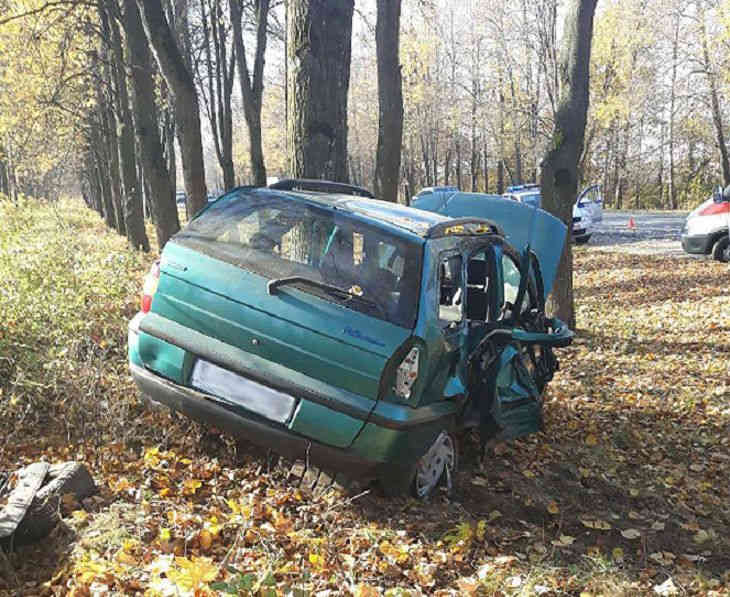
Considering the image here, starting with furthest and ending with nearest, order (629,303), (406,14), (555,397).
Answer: (406,14), (629,303), (555,397)

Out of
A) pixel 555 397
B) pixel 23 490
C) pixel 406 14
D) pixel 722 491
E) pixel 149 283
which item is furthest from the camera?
pixel 406 14

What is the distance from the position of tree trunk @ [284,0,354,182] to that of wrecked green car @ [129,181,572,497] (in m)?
1.85

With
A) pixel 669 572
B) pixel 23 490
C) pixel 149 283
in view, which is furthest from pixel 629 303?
pixel 23 490

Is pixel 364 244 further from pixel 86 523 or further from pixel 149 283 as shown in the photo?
pixel 86 523

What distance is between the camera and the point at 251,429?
151 inches

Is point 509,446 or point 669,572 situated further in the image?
point 509,446

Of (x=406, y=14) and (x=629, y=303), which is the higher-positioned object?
(x=406, y=14)

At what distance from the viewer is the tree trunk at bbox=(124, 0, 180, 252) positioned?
36.0ft

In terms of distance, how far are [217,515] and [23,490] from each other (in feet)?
3.32

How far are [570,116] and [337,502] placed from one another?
7.10m

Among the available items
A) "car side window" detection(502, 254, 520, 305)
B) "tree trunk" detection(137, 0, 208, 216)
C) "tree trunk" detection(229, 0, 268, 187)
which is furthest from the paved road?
"tree trunk" detection(137, 0, 208, 216)

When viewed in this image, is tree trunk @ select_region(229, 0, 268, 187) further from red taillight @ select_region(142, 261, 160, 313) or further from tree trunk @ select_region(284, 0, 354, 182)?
red taillight @ select_region(142, 261, 160, 313)

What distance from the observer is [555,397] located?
732 cm

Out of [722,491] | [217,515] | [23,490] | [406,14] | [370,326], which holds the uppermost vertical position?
[406,14]
